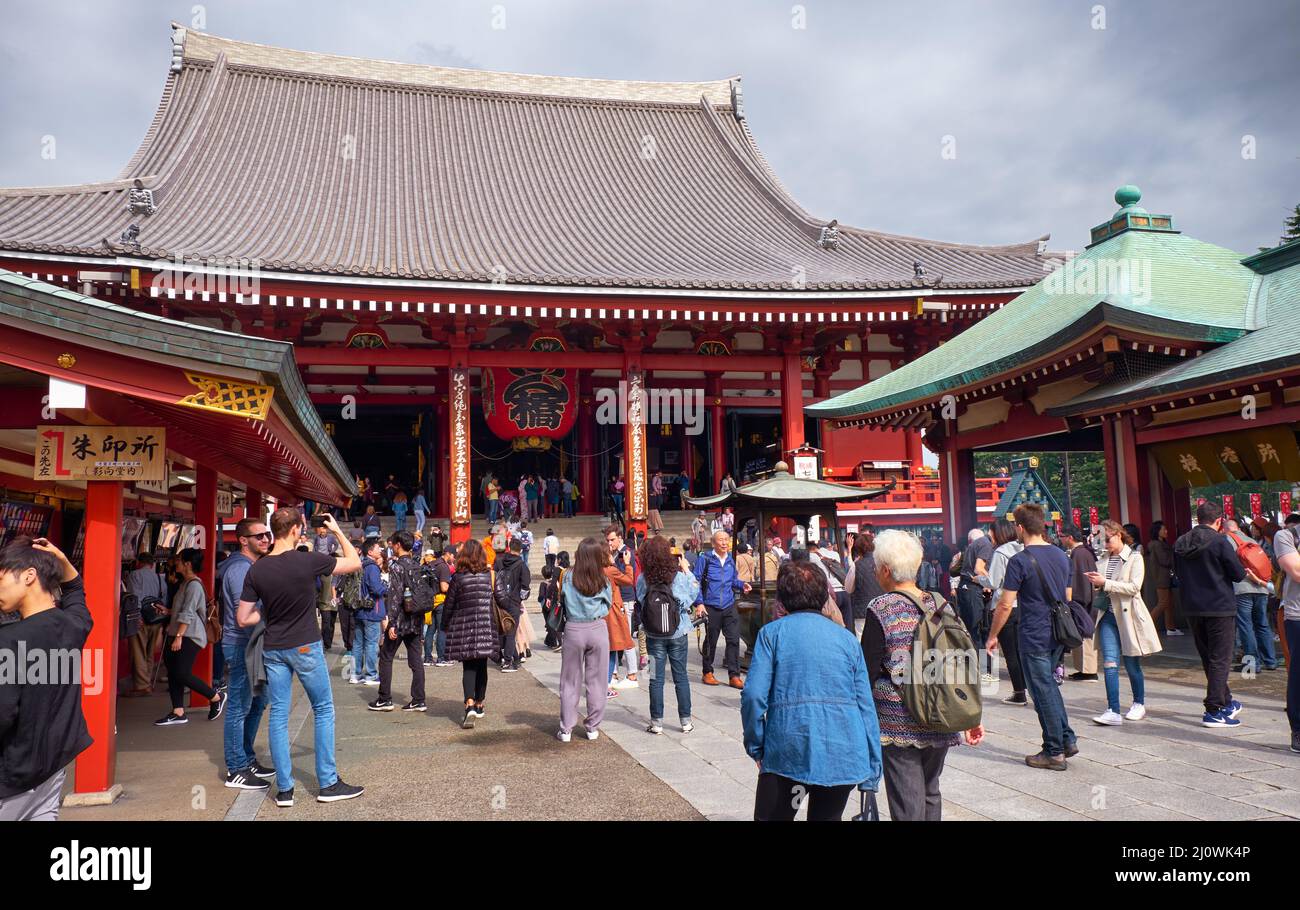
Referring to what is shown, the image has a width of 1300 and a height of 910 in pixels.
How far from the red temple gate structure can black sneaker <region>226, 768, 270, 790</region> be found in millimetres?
10586

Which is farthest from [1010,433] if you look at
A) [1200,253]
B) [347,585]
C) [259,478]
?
[259,478]

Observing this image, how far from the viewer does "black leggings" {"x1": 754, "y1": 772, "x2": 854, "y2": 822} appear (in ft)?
10.9

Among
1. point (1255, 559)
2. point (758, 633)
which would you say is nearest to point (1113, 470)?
point (1255, 559)

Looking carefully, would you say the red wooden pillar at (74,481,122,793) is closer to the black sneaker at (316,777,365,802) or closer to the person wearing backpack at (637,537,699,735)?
the black sneaker at (316,777,365,802)

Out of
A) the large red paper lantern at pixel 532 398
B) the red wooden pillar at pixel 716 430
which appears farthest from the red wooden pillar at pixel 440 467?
the red wooden pillar at pixel 716 430

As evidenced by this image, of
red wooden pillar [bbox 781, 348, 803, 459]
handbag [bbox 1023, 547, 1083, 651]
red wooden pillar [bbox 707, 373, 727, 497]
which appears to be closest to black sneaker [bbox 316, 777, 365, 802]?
handbag [bbox 1023, 547, 1083, 651]

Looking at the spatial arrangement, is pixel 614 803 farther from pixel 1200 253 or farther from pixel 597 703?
pixel 1200 253

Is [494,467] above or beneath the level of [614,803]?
→ above

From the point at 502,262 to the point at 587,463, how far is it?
6.45 metres

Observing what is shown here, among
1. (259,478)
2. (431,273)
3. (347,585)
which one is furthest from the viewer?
(431,273)

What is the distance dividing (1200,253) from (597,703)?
10.6m

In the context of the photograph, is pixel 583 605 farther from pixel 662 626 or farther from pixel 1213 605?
pixel 1213 605

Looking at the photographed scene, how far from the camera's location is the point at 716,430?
2089 centimetres

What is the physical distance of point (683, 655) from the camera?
A: 718cm
